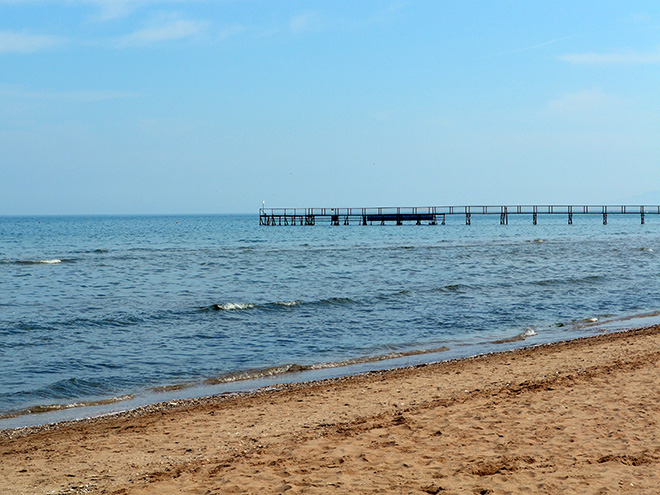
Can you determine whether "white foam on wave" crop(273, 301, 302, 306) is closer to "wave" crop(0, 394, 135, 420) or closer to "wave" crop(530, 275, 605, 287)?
"wave" crop(0, 394, 135, 420)

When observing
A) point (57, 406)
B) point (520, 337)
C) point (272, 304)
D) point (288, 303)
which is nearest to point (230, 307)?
point (272, 304)

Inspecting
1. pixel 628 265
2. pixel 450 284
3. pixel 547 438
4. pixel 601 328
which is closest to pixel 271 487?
pixel 547 438

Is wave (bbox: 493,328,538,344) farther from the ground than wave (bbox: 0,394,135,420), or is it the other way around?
wave (bbox: 0,394,135,420)

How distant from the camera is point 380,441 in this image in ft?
22.3

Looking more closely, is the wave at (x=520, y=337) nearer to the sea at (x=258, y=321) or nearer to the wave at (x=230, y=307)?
the sea at (x=258, y=321)

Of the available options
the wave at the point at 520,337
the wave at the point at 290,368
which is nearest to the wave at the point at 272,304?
the wave at the point at 520,337

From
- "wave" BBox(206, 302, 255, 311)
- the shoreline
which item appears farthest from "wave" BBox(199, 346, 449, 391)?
"wave" BBox(206, 302, 255, 311)

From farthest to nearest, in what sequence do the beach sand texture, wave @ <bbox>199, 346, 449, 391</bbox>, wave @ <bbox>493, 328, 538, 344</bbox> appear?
1. wave @ <bbox>493, 328, 538, 344</bbox>
2. wave @ <bbox>199, 346, 449, 391</bbox>
3. the beach sand texture

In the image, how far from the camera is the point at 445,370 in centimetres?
1095

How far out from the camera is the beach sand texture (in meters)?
5.67

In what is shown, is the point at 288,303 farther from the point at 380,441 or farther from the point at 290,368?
the point at 380,441

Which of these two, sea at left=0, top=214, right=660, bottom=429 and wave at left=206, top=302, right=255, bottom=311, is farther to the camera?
wave at left=206, top=302, right=255, bottom=311

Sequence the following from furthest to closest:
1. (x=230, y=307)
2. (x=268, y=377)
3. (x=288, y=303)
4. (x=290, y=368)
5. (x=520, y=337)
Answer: (x=288, y=303) < (x=230, y=307) < (x=520, y=337) < (x=290, y=368) < (x=268, y=377)

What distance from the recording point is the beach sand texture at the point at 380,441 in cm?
567
